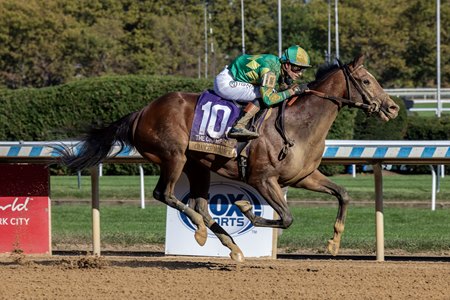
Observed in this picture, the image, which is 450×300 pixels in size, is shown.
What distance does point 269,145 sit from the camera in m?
8.68

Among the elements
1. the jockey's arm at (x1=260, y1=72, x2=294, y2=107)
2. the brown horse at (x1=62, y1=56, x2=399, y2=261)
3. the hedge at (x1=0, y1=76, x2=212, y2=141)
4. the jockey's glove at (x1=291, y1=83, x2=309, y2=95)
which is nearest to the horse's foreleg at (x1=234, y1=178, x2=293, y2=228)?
the brown horse at (x1=62, y1=56, x2=399, y2=261)

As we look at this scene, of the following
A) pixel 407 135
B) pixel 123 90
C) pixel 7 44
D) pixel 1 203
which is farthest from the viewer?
pixel 7 44

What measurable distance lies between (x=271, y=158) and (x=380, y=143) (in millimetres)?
1310

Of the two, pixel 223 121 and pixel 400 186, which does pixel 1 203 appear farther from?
pixel 400 186

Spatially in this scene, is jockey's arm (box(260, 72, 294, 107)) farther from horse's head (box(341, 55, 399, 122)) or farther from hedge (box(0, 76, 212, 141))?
hedge (box(0, 76, 212, 141))

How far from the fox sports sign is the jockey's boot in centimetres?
125

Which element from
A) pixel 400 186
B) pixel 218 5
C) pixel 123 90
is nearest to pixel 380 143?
pixel 400 186

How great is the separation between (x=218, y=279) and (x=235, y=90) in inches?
70.5

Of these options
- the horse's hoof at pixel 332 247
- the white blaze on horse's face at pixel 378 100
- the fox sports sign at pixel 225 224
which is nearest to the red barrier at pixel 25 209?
the fox sports sign at pixel 225 224

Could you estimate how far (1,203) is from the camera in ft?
33.6

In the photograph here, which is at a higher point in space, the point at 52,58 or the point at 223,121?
the point at 223,121

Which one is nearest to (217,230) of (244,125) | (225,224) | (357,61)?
(225,224)

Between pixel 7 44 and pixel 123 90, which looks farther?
pixel 7 44

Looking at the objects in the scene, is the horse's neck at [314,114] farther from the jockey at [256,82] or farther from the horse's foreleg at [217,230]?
the horse's foreleg at [217,230]
